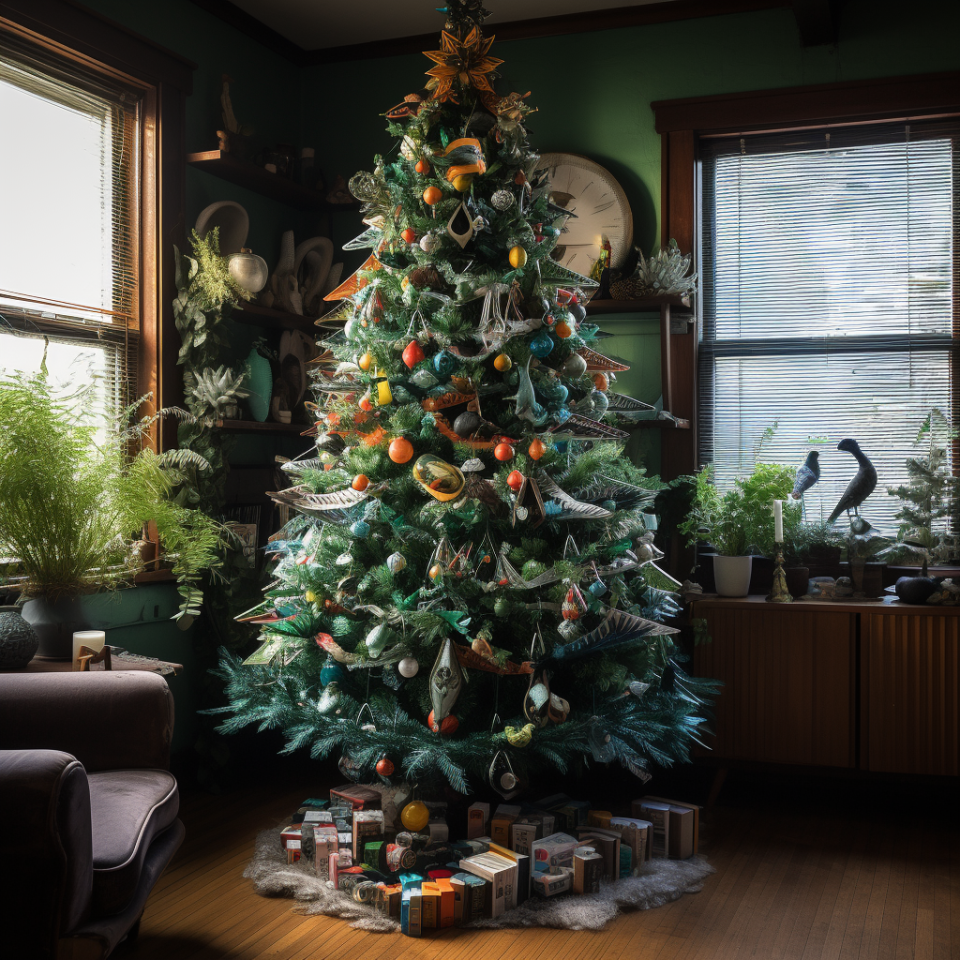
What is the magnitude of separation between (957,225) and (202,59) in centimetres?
283

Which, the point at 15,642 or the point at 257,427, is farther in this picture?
the point at 257,427

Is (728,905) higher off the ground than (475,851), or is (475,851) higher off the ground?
(475,851)

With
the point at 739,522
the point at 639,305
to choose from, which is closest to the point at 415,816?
the point at 739,522

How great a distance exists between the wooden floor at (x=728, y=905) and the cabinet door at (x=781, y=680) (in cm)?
24

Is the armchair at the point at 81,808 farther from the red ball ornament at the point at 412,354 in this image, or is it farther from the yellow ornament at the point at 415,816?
the red ball ornament at the point at 412,354

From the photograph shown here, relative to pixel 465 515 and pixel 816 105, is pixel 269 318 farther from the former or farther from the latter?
pixel 816 105

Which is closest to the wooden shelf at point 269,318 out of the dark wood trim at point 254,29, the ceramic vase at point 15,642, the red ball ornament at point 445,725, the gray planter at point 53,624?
the dark wood trim at point 254,29

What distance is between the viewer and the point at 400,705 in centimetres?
274

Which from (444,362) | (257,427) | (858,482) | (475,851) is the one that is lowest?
(475,851)

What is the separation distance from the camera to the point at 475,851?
2.51 m

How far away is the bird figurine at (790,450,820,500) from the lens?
338 centimetres

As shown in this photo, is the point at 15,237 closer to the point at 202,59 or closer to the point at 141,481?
the point at 141,481

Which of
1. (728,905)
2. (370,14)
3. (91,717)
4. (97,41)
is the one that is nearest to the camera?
(91,717)

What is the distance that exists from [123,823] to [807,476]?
2.51m
